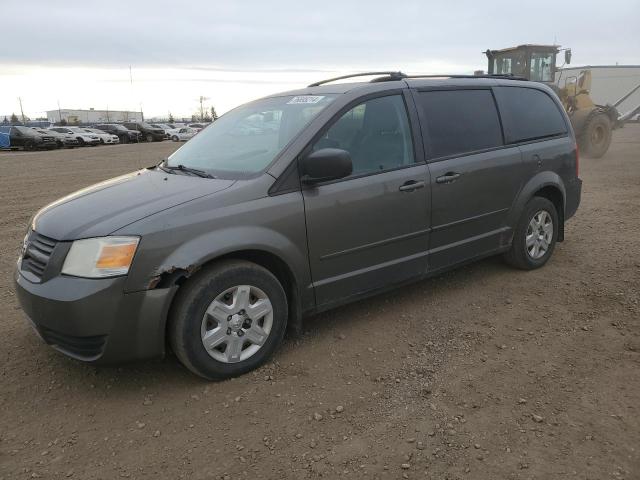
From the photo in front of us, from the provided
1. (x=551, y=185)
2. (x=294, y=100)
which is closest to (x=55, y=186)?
(x=294, y=100)

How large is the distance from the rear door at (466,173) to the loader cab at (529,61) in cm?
1114

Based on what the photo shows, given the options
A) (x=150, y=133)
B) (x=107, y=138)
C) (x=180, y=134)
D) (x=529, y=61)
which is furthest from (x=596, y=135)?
(x=180, y=134)

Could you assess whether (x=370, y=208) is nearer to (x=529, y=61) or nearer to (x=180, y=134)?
(x=529, y=61)

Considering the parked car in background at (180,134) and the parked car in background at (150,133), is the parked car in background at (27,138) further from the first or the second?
the parked car in background at (180,134)

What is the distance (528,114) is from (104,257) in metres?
3.88

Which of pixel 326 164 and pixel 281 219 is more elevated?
pixel 326 164

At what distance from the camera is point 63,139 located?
31.1 meters

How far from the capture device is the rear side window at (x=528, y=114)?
14.9 feet

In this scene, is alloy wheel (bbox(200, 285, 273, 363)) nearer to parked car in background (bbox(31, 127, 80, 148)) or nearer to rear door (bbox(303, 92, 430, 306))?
rear door (bbox(303, 92, 430, 306))

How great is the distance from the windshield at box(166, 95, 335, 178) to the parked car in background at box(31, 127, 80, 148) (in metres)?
30.2

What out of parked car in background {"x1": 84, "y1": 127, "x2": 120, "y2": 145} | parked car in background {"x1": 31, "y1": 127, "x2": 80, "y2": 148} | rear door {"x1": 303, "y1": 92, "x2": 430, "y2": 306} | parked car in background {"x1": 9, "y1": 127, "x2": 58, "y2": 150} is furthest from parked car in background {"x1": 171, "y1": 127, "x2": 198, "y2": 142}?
rear door {"x1": 303, "y1": 92, "x2": 430, "y2": 306}

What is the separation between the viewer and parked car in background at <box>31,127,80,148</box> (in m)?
30.4

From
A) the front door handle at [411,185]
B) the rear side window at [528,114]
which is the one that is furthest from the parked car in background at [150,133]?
the front door handle at [411,185]

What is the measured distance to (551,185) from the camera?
481 centimetres
